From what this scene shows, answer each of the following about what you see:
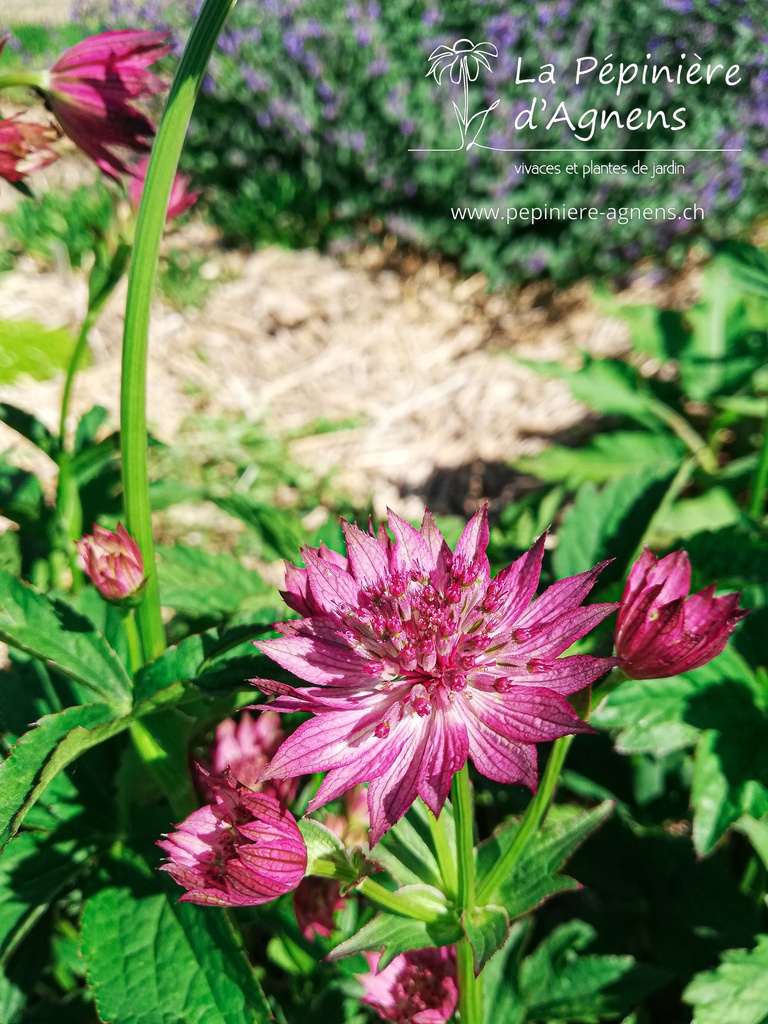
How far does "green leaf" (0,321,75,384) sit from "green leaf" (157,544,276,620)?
179 cm

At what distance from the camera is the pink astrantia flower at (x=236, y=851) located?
751 millimetres

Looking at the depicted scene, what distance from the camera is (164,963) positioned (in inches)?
38.2

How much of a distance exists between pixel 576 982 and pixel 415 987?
301 mm

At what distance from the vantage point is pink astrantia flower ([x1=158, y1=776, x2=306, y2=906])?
0.75m

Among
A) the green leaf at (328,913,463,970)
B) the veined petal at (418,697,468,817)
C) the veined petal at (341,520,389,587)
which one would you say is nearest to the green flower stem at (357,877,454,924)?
the green leaf at (328,913,463,970)

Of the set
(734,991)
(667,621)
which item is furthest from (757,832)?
(667,621)

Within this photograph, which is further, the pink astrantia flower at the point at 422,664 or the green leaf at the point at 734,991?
the green leaf at the point at 734,991

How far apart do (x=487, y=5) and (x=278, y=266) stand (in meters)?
1.39

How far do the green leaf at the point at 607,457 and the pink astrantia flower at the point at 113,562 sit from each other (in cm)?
161

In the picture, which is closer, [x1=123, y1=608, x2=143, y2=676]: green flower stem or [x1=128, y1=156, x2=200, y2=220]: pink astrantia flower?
[x1=123, y1=608, x2=143, y2=676]: green flower stem

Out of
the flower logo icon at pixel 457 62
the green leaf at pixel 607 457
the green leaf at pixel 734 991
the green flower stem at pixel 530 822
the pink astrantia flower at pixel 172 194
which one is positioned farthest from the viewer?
the flower logo icon at pixel 457 62

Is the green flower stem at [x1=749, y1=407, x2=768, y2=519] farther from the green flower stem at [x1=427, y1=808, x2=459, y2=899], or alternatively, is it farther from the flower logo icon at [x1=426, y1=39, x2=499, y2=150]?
the flower logo icon at [x1=426, y1=39, x2=499, y2=150]

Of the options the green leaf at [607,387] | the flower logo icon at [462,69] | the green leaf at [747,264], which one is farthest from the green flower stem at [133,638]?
the flower logo icon at [462,69]

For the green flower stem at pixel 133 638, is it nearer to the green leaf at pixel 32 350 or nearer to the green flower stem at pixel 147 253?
the green flower stem at pixel 147 253
